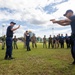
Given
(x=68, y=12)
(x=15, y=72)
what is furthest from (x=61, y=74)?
(x=68, y=12)

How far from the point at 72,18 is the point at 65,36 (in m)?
23.5

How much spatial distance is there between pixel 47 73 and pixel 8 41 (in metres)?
5.15

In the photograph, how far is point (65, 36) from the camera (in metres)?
31.5

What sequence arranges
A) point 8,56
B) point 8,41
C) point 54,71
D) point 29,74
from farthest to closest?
point 8,56
point 8,41
point 54,71
point 29,74

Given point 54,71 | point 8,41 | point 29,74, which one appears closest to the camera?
point 29,74

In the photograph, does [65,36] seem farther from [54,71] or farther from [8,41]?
[54,71]

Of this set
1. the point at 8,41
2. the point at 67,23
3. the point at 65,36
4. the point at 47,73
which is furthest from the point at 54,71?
the point at 65,36

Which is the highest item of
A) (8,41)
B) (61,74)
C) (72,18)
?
(72,18)

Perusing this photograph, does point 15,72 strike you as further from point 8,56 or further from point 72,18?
point 8,56

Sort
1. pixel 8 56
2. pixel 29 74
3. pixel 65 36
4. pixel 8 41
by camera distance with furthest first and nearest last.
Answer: pixel 65 36 < pixel 8 56 < pixel 8 41 < pixel 29 74

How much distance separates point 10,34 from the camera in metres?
12.4

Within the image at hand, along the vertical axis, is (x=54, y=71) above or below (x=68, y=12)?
below

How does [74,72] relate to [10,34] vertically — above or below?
below

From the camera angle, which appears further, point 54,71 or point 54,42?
point 54,42
